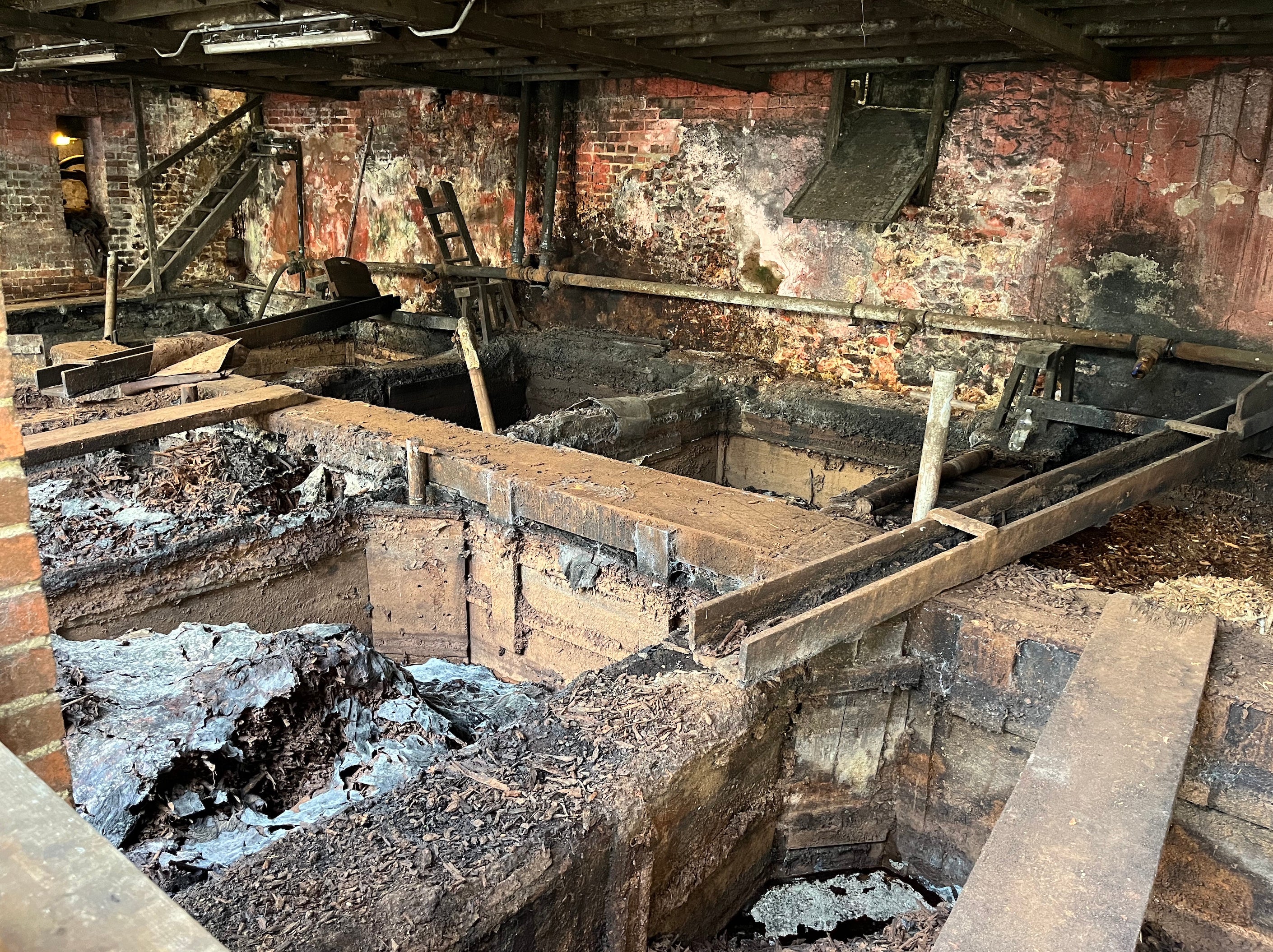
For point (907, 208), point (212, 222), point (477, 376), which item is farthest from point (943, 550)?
point (212, 222)

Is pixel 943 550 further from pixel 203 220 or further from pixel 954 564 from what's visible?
pixel 203 220

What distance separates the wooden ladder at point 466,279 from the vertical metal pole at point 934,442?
5.56 m

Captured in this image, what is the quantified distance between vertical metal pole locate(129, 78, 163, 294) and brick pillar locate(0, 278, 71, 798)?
10.8 m

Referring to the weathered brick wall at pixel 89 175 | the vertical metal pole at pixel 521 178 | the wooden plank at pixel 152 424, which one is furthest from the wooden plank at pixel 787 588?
the weathered brick wall at pixel 89 175

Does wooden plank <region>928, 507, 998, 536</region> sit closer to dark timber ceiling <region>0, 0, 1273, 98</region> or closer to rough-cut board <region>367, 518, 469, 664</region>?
dark timber ceiling <region>0, 0, 1273, 98</region>

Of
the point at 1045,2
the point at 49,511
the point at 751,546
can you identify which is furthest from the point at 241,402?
the point at 1045,2

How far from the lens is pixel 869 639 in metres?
3.46

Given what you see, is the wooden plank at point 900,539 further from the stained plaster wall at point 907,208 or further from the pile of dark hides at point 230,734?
the stained plaster wall at point 907,208

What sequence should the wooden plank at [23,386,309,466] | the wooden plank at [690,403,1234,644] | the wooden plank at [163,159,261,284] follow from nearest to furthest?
1. the wooden plank at [690,403,1234,644]
2. the wooden plank at [23,386,309,466]
3. the wooden plank at [163,159,261,284]

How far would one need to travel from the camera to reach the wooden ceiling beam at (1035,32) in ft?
13.7

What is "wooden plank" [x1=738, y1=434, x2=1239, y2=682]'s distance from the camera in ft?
9.12

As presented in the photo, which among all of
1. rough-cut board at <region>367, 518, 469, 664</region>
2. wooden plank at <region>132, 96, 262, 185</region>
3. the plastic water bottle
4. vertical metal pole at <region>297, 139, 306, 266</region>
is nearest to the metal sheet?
the plastic water bottle

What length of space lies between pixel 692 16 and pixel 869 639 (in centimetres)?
416

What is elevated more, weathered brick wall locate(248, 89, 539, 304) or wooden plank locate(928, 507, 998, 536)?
weathered brick wall locate(248, 89, 539, 304)
